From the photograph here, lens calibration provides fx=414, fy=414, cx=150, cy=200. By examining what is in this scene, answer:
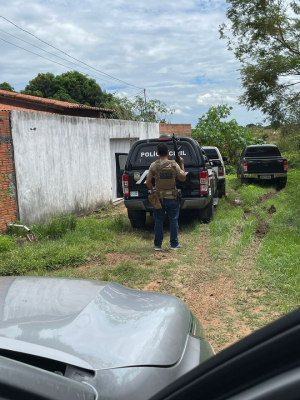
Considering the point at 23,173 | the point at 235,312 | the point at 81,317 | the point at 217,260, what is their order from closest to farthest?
the point at 81,317 < the point at 235,312 < the point at 217,260 < the point at 23,173

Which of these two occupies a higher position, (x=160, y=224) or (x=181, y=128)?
(x=181, y=128)

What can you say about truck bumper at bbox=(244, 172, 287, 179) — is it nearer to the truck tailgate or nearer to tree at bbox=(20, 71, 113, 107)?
the truck tailgate

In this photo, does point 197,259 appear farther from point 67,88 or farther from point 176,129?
point 67,88

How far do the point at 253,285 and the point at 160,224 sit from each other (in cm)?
247

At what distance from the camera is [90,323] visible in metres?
2.01

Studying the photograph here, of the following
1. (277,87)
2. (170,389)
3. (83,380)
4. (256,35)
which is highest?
(256,35)

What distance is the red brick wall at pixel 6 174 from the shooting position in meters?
8.12

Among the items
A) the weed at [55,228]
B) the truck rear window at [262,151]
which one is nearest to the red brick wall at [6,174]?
the weed at [55,228]

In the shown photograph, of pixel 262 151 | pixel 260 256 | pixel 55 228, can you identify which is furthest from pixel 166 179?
pixel 262 151

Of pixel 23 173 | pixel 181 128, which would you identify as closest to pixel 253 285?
pixel 23 173

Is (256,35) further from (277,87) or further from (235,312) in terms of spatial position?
(235,312)

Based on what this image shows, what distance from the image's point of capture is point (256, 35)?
54.9 ft

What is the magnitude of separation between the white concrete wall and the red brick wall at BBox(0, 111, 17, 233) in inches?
5.6

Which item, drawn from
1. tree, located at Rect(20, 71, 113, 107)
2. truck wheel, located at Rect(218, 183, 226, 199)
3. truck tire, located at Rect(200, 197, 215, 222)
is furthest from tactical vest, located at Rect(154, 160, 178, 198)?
tree, located at Rect(20, 71, 113, 107)
